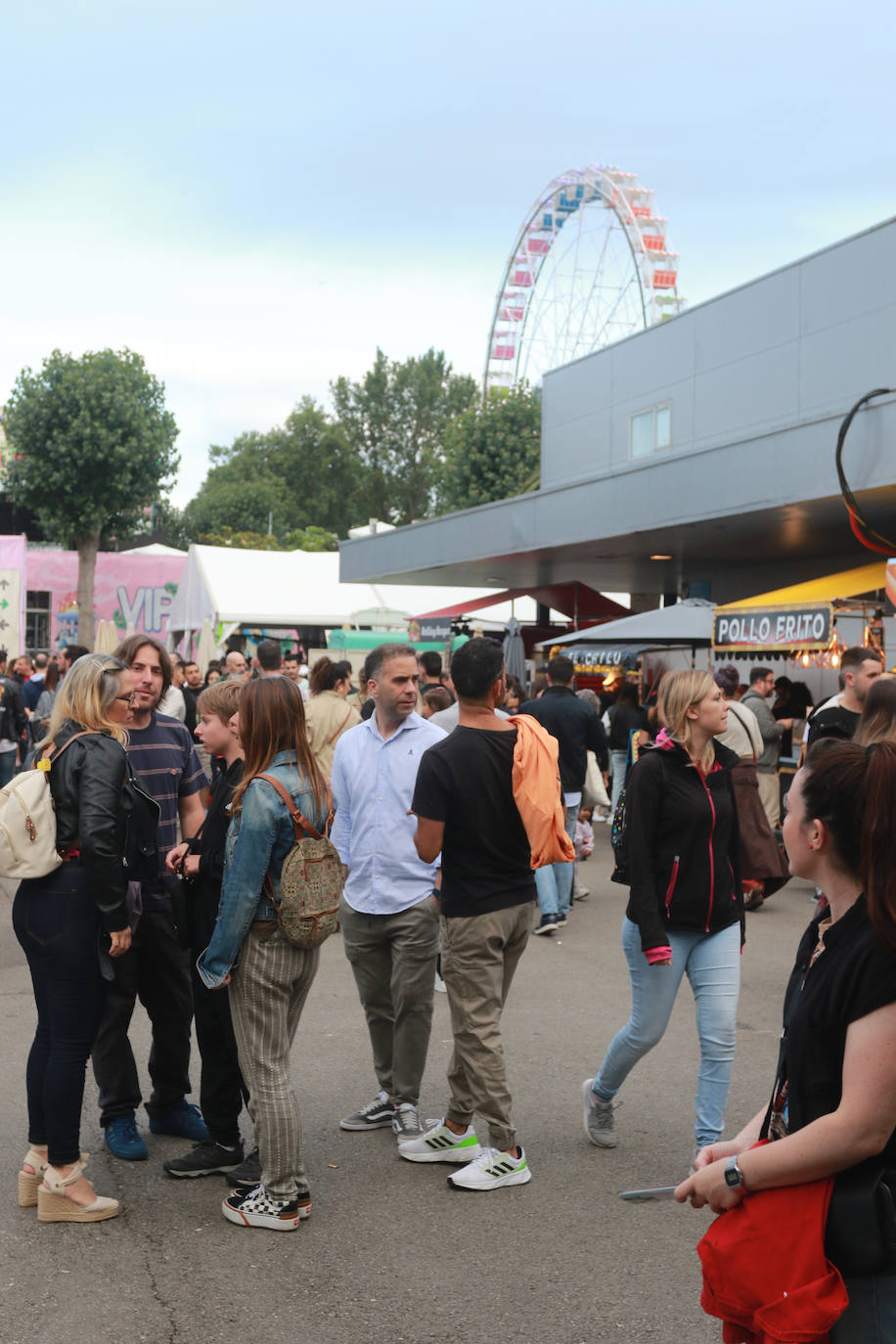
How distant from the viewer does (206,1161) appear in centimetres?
475

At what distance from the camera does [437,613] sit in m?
23.3

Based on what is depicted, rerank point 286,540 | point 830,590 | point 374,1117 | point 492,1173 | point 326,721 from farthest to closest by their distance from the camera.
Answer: point 286,540
point 830,590
point 326,721
point 374,1117
point 492,1173

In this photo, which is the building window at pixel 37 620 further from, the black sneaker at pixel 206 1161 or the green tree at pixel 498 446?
the black sneaker at pixel 206 1161

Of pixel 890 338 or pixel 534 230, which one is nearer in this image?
pixel 890 338

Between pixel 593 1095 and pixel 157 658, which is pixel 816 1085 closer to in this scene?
pixel 593 1095

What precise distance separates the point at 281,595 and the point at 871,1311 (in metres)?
29.8

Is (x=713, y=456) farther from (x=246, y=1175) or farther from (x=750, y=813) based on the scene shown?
(x=246, y=1175)

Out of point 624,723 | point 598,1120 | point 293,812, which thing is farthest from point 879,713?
point 624,723

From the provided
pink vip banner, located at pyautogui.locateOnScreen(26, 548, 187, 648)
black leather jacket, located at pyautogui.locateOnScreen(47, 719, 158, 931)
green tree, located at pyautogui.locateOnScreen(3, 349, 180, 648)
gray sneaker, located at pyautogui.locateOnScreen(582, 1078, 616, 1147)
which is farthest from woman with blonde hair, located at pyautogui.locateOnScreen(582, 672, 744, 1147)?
green tree, located at pyautogui.locateOnScreen(3, 349, 180, 648)

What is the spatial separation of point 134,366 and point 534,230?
50.3 ft

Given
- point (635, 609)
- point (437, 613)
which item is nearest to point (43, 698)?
point (437, 613)

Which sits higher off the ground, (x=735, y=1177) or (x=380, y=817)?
(x=380, y=817)

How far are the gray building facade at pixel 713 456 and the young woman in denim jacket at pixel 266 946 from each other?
9690mm

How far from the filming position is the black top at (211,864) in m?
4.62
